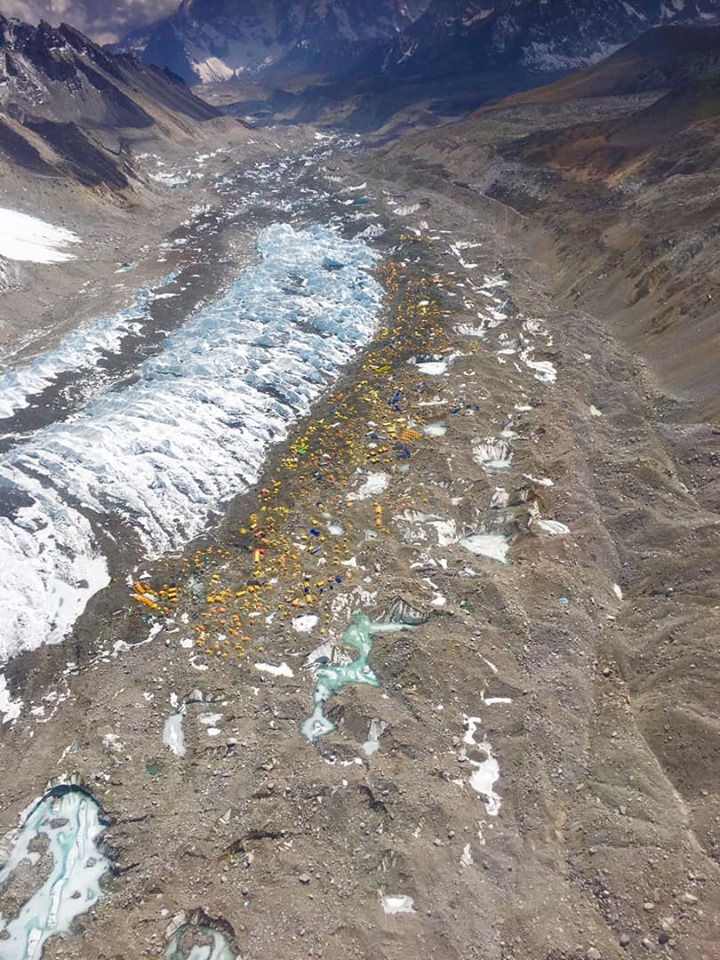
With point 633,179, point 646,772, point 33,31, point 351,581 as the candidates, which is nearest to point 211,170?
point 33,31

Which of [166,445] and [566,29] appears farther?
[566,29]

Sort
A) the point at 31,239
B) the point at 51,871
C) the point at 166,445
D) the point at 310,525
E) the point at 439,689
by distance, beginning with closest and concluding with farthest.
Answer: the point at 51,871 → the point at 439,689 → the point at 310,525 → the point at 166,445 → the point at 31,239

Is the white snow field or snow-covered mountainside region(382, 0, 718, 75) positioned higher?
snow-covered mountainside region(382, 0, 718, 75)

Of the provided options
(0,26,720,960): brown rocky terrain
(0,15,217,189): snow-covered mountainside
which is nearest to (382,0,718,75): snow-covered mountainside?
(0,15,217,189): snow-covered mountainside

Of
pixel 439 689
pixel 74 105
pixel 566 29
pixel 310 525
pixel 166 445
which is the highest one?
pixel 566 29

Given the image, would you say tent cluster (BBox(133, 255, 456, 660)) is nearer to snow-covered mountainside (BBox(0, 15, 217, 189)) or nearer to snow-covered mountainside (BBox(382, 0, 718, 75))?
snow-covered mountainside (BBox(0, 15, 217, 189))

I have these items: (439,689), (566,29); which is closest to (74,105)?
(439,689)

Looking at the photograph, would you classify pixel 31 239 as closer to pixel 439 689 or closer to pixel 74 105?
pixel 439 689
